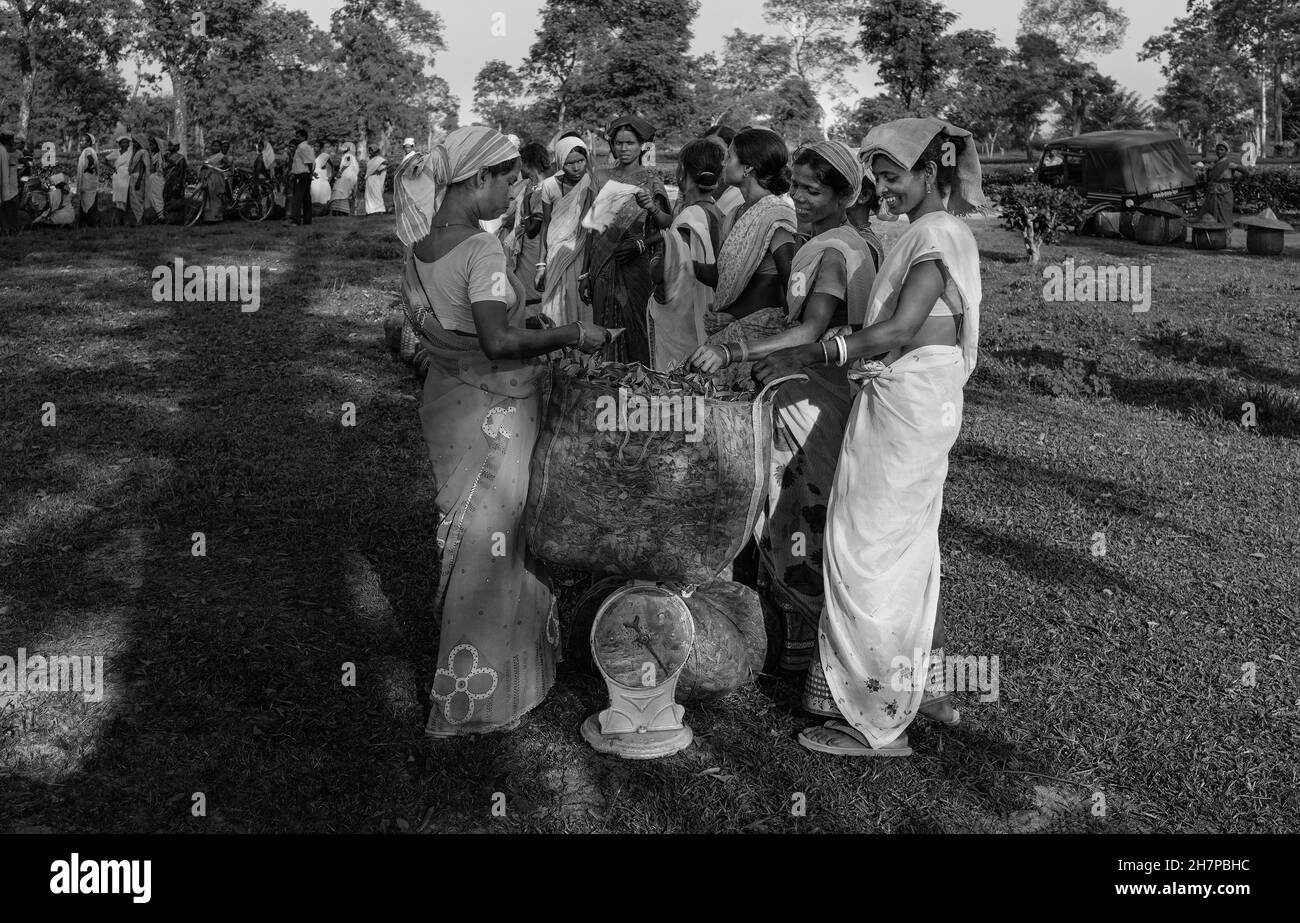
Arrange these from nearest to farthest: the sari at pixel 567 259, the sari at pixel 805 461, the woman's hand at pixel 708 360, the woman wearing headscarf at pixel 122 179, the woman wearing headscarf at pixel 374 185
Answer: the woman's hand at pixel 708 360 < the sari at pixel 805 461 < the sari at pixel 567 259 < the woman wearing headscarf at pixel 122 179 < the woman wearing headscarf at pixel 374 185

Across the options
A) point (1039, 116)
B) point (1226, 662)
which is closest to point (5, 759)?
point (1226, 662)

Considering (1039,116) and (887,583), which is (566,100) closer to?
(1039,116)

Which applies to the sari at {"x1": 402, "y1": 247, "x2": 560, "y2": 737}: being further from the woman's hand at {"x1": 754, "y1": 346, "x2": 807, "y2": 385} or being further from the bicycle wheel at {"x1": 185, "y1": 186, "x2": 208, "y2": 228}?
the bicycle wheel at {"x1": 185, "y1": 186, "x2": 208, "y2": 228}

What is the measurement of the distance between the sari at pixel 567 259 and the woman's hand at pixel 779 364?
2.53m

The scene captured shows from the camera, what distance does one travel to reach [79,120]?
48438 mm

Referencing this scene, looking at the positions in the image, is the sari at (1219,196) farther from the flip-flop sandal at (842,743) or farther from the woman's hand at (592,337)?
the woman's hand at (592,337)

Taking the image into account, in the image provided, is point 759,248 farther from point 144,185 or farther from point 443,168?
point 144,185

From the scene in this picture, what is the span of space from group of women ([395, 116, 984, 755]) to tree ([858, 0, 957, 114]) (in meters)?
51.5

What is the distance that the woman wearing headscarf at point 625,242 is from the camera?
5.41 metres

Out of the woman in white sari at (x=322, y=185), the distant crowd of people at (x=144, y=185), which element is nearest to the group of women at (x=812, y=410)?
the distant crowd of people at (x=144, y=185)

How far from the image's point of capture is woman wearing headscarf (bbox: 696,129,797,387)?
14.1 ft

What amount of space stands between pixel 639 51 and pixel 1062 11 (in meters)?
34.4

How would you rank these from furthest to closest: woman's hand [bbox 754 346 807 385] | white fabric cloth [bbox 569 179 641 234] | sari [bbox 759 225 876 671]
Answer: white fabric cloth [bbox 569 179 641 234] → sari [bbox 759 225 876 671] → woman's hand [bbox 754 346 807 385]

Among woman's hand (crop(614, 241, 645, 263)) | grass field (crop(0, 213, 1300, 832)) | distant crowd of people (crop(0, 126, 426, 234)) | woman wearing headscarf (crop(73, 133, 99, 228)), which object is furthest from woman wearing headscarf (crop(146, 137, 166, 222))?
woman's hand (crop(614, 241, 645, 263))
